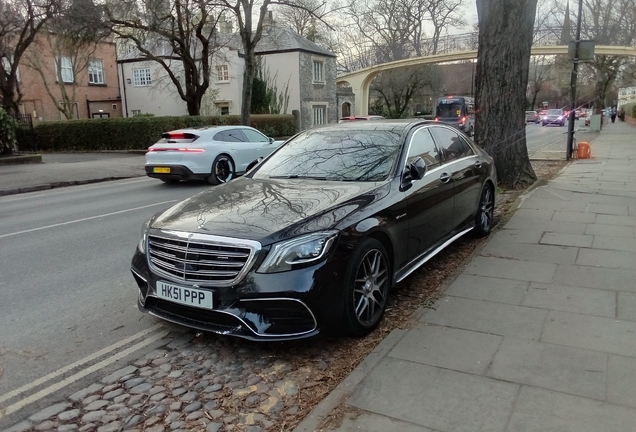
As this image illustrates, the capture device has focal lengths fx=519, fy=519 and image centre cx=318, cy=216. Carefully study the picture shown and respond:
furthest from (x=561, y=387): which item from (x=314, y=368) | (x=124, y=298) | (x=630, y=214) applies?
(x=630, y=214)

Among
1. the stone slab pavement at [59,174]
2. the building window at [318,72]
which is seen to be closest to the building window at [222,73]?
the building window at [318,72]

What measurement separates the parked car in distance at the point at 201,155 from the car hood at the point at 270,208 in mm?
7728

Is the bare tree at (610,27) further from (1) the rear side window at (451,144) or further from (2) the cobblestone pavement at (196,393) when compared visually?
(2) the cobblestone pavement at (196,393)

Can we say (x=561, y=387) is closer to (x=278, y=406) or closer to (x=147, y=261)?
(x=278, y=406)

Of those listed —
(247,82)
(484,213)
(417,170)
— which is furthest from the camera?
(247,82)

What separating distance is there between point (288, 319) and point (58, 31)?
83.2ft

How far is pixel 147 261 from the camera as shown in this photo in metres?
3.89

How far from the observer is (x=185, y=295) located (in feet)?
11.7

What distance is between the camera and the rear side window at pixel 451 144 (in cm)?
580

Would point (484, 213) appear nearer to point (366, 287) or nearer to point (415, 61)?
point (366, 287)

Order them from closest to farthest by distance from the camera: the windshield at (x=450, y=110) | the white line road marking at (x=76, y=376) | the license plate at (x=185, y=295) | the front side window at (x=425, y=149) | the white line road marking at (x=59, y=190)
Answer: the white line road marking at (x=76, y=376) < the license plate at (x=185, y=295) < the front side window at (x=425, y=149) < the white line road marking at (x=59, y=190) < the windshield at (x=450, y=110)

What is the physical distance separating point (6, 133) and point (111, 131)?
7075 millimetres

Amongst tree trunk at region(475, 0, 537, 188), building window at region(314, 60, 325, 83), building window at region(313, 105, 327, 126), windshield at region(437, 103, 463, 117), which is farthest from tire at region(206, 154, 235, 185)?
building window at region(314, 60, 325, 83)

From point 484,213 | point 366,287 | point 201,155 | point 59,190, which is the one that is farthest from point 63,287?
point 59,190
